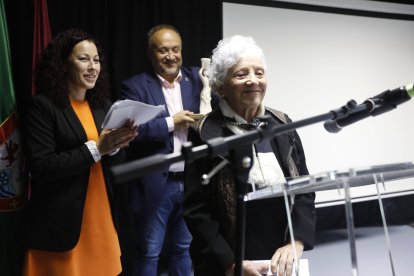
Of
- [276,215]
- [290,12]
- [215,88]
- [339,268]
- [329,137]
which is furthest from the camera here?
[329,137]

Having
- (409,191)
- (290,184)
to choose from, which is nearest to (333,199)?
(409,191)

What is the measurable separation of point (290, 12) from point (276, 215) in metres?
2.44

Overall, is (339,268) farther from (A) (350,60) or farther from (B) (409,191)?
(A) (350,60)

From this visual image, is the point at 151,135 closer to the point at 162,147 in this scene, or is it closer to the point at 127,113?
the point at 162,147

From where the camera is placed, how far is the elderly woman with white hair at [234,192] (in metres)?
1.28

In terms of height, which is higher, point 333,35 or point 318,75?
point 333,35

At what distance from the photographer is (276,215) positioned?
134 cm

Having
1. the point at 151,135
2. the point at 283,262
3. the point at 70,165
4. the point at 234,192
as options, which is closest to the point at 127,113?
the point at 70,165

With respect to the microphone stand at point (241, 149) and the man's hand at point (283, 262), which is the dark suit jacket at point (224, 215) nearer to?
the man's hand at point (283, 262)

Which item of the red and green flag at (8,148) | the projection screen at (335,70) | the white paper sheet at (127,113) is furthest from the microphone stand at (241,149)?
the projection screen at (335,70)

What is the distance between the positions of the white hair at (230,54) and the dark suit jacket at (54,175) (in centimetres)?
68

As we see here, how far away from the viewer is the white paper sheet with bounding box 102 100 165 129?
1545 mm

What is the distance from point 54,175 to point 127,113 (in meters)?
0.40

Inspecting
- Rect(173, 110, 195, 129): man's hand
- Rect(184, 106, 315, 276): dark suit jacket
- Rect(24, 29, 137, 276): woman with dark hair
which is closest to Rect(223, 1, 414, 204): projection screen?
Rect(173, 110, 195, 129): man's hand
